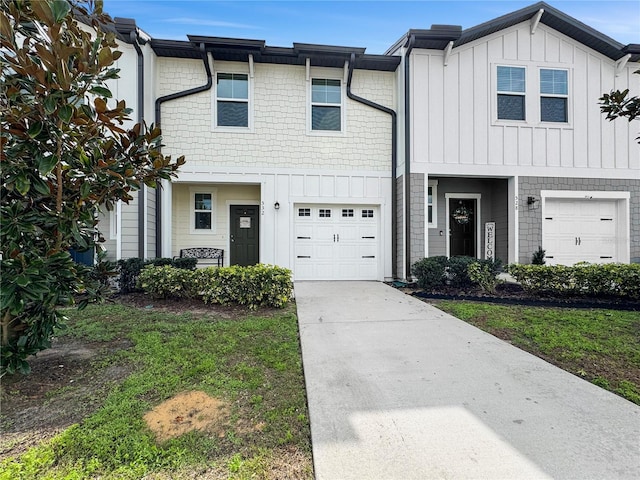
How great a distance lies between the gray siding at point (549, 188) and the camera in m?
7.81

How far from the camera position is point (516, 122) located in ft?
25.5

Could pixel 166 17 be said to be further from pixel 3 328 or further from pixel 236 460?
pixel 236 460

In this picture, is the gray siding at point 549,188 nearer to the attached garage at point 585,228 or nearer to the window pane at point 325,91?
the attached garage at point 585,228

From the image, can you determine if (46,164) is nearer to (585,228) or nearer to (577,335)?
(577,335)

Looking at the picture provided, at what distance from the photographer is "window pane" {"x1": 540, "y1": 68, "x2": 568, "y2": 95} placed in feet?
25.7

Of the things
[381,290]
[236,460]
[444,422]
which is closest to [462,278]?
[381,290]

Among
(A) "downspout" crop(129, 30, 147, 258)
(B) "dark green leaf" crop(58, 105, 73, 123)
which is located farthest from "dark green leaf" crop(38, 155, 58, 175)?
(A) "downspout" crop(129, 30, 147, 258)

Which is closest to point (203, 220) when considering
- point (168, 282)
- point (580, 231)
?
point (168, 282)

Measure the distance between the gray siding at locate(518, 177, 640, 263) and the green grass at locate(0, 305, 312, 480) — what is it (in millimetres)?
6816

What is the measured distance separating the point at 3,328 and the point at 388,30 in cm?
960

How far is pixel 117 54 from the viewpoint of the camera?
2545mm

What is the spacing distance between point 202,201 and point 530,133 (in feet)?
29.1

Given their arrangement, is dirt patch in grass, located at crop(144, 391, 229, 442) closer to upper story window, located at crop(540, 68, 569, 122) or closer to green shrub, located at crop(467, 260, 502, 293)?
green shrub, located at crop(467, 260, 502, 293)

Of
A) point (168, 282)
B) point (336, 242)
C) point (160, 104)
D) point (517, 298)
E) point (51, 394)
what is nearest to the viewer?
point (51, 394)
